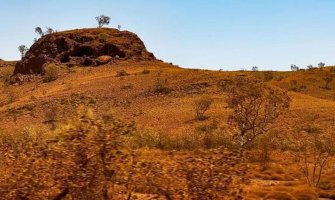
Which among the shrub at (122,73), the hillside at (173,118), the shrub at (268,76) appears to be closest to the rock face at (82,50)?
the hillside at (173,118)

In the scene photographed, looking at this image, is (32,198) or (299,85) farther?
(299,85)

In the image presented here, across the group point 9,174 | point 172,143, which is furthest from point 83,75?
point 9,174

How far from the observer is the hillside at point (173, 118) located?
911 centimetres

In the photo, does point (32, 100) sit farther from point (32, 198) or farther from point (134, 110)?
point (32, 198)

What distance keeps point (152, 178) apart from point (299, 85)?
1816 inches

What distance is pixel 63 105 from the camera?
46.8 m

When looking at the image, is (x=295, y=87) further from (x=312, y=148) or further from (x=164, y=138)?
(x=312, y=148)

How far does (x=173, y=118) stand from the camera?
40.3 metres

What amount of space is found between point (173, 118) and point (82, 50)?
35.8 m

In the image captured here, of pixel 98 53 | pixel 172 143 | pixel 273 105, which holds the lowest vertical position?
pixel 172 143

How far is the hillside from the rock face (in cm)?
65

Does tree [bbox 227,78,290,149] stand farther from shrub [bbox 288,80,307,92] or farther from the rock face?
the rock face

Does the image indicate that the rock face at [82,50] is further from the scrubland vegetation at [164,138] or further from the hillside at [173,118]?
the scrubland vegetation at [164,138]

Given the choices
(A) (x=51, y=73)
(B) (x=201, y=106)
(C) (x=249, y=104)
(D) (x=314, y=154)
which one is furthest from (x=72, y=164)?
(A) (x=51, y=73)
